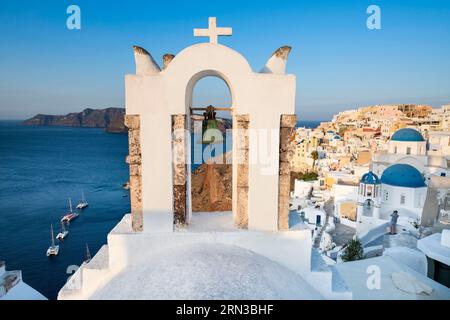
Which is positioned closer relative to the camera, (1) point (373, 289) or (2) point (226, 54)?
(2) point (226, 54)

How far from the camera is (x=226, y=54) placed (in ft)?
12.2

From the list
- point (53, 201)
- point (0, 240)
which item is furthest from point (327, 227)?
point (53, 201)

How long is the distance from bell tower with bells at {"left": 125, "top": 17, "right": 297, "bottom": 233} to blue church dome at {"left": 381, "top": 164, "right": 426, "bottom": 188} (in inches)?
941

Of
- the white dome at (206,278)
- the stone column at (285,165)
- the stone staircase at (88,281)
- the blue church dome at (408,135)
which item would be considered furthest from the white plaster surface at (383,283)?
the blue church dome at (408,135)

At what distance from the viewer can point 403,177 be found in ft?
80.9

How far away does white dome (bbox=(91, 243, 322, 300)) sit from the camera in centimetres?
288

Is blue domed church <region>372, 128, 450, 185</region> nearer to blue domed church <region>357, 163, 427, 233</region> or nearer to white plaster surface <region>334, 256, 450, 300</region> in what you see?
blue domed church <region>357, 163, 427, 233</region>

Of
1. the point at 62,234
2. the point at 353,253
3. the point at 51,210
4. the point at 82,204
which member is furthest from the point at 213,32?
the point at 51,210

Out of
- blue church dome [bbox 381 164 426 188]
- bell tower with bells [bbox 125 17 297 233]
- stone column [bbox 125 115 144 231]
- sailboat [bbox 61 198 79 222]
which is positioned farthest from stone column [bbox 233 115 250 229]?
sailboat [bbox 61 198 79 222]

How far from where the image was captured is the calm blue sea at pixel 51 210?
88.5 ft

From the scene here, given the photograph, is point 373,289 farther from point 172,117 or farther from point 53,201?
point 53,201

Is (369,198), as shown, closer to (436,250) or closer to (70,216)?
(436,250)

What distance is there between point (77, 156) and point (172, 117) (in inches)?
3844
